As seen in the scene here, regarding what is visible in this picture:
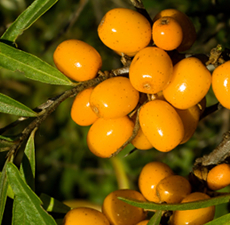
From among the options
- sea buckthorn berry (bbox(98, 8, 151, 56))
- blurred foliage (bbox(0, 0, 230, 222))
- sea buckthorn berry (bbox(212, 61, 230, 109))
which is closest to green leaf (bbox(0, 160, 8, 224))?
sea buckthorn berry (bbox(98, 8, 151, 56))

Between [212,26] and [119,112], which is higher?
[212,26]

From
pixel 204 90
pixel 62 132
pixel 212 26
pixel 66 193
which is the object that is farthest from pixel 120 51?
pixel 66 193

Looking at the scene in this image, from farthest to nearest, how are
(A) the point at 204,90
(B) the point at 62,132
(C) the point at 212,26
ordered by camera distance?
(B) the point at 62,132 < (C) the point at 212,26 < (A) the point at 204,90

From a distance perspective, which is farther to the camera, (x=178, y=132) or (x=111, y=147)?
(x=111, y=147)

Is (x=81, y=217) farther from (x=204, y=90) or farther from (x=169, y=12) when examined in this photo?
(x=169, y=12)

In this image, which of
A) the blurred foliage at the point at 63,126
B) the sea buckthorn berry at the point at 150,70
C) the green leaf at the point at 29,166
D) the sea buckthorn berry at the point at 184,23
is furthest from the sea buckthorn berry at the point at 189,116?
the blurred foliage at the point at 63,126

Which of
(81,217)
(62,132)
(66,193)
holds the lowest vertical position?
(66,193)

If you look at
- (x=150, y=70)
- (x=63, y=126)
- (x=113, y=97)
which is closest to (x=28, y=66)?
(x=113, y=97)
